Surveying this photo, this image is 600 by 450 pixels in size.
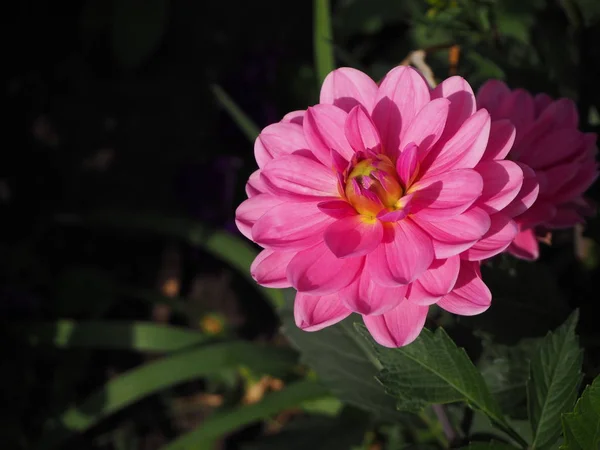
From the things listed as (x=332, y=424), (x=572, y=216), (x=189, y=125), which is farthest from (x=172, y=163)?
(x=572, y=216)

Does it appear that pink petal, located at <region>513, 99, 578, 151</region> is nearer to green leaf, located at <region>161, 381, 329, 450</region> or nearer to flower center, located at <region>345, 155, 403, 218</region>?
flower center, located at <region>345, 155, 403, 218</region>

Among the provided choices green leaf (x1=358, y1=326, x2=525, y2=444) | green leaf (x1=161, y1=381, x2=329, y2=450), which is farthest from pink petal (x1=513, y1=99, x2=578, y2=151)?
green leaf (x1=161, y1=381, x2=329, y2=450)

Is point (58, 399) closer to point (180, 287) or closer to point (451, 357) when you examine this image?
point (180, 287)

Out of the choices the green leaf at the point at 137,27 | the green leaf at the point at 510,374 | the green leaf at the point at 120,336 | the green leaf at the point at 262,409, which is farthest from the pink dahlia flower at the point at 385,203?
the green leaf at the point at 137,27

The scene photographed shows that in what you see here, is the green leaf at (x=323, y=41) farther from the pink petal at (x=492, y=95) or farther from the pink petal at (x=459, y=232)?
the pink petal at (x=459, y=232)

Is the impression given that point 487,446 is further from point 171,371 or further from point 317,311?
point 171,371

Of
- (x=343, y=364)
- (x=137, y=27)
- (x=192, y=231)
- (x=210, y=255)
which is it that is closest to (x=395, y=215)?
(x=343, y=364)
